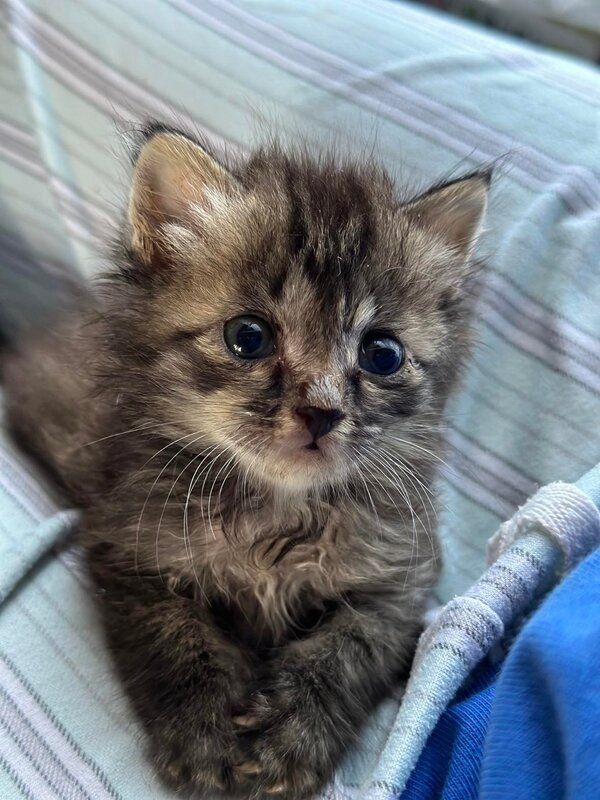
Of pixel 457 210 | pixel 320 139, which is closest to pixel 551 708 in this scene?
pixel 457 210

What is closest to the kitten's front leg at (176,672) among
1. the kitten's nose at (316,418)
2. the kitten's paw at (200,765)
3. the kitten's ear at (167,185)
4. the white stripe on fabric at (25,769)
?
the kitten's paw at (200,765)

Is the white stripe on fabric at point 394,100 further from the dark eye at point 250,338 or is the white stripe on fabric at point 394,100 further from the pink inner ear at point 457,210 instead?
the dark eye at point 250,338

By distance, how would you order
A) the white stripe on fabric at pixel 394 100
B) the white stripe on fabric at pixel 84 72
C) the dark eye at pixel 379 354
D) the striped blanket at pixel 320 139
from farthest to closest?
the white stripe on fabric at pixel 84 72, the white stripe on fabric at pixel 394 100, the striped blanket at pixel 320 139, the dark eye at pixel 379 354

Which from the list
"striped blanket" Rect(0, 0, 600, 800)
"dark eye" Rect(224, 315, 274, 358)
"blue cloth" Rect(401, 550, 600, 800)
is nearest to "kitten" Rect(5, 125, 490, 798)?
"dark eye" Rect(224, 315, 274, 358)

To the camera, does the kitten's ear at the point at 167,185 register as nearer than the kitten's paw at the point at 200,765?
No

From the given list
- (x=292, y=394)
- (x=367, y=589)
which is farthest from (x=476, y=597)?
(x=292, y=394)

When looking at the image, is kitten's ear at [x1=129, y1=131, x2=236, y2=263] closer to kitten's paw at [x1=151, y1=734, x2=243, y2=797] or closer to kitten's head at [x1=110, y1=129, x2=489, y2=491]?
kitten's head at [x1=110, y1=129, x2=489, y2=491]
